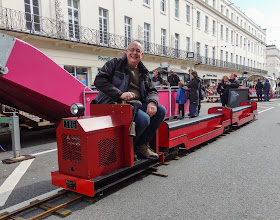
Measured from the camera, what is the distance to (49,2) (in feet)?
46.2

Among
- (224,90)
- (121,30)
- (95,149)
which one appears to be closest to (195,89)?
(224,90)

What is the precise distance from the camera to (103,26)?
17.8 meters

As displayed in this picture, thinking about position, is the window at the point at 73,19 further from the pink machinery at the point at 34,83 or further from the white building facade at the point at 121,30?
the pink machinery at the point at 34,83

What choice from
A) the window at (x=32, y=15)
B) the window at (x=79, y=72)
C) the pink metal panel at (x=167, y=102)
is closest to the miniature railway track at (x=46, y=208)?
the pink metal panel at (x=167, y=102)

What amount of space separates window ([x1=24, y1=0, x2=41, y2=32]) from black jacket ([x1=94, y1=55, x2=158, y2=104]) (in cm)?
1187

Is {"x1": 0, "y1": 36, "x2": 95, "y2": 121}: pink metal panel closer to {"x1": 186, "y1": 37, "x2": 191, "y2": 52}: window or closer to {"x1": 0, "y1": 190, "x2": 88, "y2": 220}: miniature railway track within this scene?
{"x1": 0, "y1": 190, "x2": 88, "y2": 220}: miniature railway track

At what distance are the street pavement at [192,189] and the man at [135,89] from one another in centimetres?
62

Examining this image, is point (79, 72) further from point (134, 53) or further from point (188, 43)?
point (188, 43)

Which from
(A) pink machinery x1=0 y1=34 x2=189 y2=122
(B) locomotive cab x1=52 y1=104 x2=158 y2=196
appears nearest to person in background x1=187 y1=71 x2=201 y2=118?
(A) pink machinery x1=0 y1=34 x2=189 y2=122

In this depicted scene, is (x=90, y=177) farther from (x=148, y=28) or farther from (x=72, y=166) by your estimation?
(x=148, y=28)

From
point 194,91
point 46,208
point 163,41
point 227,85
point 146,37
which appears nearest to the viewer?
point 46,208

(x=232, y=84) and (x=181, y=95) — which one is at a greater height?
(x=232, y=84)

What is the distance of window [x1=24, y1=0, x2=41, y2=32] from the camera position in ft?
43.5

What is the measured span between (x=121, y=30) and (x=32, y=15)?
7.24 metres
